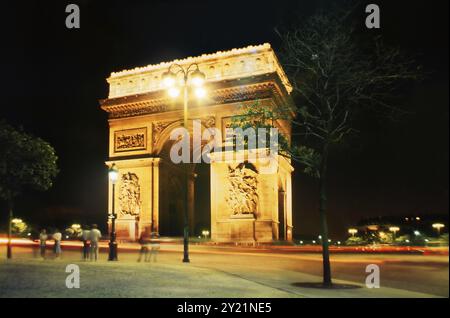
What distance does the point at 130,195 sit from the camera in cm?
3322

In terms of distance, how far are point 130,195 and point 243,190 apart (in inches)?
283

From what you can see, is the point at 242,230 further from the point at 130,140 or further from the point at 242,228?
the point at 130,140

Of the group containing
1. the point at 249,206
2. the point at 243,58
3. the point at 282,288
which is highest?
the point at 243,58

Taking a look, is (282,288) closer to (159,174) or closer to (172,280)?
(172,280)

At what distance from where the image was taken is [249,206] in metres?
29.6

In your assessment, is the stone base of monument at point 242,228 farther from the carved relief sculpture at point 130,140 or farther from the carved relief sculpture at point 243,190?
the carved relief sculpture at point 130,140

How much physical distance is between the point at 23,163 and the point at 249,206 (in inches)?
490

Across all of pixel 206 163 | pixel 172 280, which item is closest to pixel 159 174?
pixel 206 163

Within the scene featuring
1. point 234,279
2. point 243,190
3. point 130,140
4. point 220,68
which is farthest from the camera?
point 130,140

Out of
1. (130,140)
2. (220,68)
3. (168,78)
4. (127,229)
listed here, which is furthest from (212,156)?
(168,78)

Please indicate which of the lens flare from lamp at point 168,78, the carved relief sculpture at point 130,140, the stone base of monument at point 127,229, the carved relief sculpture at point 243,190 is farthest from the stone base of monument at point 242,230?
the lens flare from lamp at point 168,78

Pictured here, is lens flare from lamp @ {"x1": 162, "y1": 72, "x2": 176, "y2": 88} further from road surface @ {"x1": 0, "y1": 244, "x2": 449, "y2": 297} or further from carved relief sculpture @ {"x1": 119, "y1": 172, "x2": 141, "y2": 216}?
carved relief sculpture @ {"x1": 119, "y1": 172, "x2": 141, "y2": 216}

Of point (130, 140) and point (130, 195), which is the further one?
point (130, 140)

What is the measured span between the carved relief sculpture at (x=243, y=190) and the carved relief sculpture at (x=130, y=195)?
5.82m
